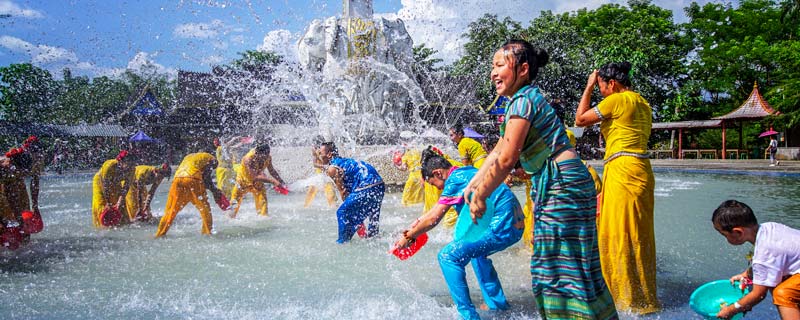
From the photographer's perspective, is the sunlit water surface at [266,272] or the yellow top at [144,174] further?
the yellow top at [144,174]

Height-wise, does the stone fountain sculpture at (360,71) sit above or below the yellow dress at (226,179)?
above

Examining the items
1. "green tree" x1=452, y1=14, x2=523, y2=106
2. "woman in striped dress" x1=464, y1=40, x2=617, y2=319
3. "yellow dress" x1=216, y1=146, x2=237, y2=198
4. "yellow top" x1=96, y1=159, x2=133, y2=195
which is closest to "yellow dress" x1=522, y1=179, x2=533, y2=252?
"woman in striped dress" x1=464, y1=40, x2=617, y2=319

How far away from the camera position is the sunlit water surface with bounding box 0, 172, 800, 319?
380cm

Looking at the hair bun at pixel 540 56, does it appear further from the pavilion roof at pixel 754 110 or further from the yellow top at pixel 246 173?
the pavilion roof at pixel 754 110

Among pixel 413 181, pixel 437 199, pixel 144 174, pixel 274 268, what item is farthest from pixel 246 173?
pixel 274 268

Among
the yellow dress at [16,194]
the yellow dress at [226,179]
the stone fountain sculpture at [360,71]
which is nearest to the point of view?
the yellow dress at [16,194]

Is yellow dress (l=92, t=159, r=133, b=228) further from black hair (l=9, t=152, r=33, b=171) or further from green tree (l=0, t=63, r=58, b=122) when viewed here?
green tree (l=0, t=63, r=58, b=122)

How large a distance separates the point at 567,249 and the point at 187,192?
5.40m

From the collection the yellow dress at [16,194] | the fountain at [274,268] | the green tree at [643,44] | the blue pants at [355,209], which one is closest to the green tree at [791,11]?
the green tree at [643,44]

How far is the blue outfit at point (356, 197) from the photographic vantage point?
5953 millimetres

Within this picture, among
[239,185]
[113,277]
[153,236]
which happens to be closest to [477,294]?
[113,277]

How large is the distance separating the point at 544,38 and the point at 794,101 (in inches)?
479

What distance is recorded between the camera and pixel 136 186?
8.05 meters

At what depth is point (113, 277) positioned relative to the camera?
4781 millimetres
